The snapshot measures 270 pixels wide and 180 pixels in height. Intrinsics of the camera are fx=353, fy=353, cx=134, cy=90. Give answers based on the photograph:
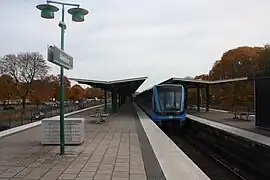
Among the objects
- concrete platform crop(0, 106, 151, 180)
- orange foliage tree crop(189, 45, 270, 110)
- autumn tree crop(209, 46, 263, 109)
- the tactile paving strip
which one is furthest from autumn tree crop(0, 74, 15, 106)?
the tactile paving strip

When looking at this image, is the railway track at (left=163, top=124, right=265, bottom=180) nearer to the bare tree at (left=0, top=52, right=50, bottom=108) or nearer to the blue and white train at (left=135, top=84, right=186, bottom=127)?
the blue and white train at (left=135, top=84, right=186, bottom=127)

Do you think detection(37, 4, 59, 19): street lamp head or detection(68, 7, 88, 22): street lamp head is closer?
detection(37, 4, 59, 19): street lamp head

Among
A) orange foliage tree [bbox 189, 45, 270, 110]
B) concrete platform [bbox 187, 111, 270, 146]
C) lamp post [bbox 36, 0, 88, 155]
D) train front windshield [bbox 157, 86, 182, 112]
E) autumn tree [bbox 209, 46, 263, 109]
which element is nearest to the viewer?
lamp post [bbox 36, 0, 88, 155]

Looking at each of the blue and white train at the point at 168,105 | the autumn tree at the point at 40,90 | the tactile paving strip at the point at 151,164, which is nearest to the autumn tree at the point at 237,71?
the blue and white train at the point at 168,105

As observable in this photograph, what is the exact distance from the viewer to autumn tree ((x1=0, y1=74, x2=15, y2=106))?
1791 inches

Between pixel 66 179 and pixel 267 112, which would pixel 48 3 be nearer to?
pixel 66 179

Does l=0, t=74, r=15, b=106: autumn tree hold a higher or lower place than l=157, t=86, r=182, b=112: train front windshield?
higher

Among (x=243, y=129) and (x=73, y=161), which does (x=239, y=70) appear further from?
(x=73, y=161)

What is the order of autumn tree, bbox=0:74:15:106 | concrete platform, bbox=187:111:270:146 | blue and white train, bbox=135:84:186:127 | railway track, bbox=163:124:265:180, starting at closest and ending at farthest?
railway track, bbox=163:124:265:180 < concrete platform, bbox=187:111:270:146 < blue and white train, bbox=135:84:186:127 < autumn tree, bbox=0:74:15:106

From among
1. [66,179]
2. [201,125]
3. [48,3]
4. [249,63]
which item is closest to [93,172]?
[66,179]

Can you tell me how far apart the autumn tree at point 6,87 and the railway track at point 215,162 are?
1199 inches

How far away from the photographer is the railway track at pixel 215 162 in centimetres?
1238

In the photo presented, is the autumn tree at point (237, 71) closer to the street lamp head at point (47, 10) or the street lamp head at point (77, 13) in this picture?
the street lamp head at point (77, 13)

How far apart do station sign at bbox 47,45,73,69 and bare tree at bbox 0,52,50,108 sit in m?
41.6
